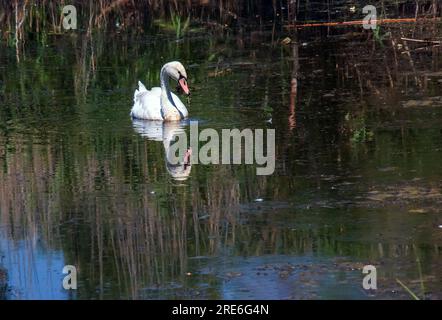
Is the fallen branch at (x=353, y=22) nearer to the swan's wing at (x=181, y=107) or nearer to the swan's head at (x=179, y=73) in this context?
the swan's head at (x=179, y=73)

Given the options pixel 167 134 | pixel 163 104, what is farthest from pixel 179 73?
pixel 167 134

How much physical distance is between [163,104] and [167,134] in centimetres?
71

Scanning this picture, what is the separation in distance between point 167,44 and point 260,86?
3.65 m

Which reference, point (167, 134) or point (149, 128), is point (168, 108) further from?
point (167, 134)

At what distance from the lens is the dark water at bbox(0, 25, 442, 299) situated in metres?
7.04

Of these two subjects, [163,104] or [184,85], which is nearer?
[163,104]

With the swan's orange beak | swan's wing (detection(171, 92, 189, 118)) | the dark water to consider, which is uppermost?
the swan's orange beak

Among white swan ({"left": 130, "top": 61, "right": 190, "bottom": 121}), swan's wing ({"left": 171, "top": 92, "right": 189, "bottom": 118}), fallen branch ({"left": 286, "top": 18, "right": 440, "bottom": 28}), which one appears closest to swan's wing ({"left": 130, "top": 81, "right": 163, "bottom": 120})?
white swan ({"left": 130, "top": 61, "right": 190, "bottom": 121})

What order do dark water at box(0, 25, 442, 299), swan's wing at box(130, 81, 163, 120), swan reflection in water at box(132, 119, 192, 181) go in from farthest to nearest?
swan's wing at box(130, 81, 163, 120)
swan reflection in water at box(132, 119, 192, 181)
dark water at box(0, 25, 442, 299)

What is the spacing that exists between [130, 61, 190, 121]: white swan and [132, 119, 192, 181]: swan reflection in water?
0.07m

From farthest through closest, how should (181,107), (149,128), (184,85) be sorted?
(184,85), (181,107), (149,128)

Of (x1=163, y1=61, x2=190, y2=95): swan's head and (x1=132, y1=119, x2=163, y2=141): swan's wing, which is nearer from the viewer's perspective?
(x1=132, y1=119, x2=163, y2=141): swan's wing

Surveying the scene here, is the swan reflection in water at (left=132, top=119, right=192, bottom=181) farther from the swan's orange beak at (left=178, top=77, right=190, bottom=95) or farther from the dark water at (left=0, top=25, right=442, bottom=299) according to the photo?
the swan's orange beak at (left=178, top=77, right=190, bottom=95)

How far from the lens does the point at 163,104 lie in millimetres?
11867
